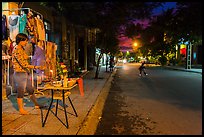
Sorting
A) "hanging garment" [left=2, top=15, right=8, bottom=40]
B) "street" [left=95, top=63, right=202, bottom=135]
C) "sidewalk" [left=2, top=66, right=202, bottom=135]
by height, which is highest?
"hanging garment" [left=2, top=15, right=8, bottom=40]

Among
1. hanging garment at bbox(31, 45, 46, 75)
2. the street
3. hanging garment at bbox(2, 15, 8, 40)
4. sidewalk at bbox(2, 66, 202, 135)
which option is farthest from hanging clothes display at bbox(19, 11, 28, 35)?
the street

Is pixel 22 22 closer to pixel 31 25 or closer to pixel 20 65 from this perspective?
pixel 31 25

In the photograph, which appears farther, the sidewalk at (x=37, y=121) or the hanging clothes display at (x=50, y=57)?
the hanging clothes display at (x=50, y=57)

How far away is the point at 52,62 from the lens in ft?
38.3

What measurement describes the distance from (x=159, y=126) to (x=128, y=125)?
0.74 metres

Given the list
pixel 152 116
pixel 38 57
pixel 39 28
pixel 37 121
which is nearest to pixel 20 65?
pixel 37 121

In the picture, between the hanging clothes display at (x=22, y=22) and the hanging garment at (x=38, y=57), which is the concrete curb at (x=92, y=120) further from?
the hanging clothes display at (x=22, y=22)

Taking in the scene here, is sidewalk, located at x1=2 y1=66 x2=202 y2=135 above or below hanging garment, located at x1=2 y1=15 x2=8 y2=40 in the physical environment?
below

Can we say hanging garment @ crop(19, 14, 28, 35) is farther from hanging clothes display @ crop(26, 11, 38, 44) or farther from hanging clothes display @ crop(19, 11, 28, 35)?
hanging clothes display @ crop(26, 11, 38, 44)

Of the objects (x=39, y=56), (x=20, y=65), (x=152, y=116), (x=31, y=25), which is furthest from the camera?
(x=39, y=56)

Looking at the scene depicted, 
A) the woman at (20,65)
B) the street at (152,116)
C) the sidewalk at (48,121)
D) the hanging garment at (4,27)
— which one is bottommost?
the street at (152,116)

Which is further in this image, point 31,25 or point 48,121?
point 31,25

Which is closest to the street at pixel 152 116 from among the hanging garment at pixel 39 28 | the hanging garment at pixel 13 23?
the hanging garment at pixel 39 28

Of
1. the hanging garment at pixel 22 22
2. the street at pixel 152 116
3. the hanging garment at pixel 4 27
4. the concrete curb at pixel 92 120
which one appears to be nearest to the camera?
the concrete curb at pixel 92 120
